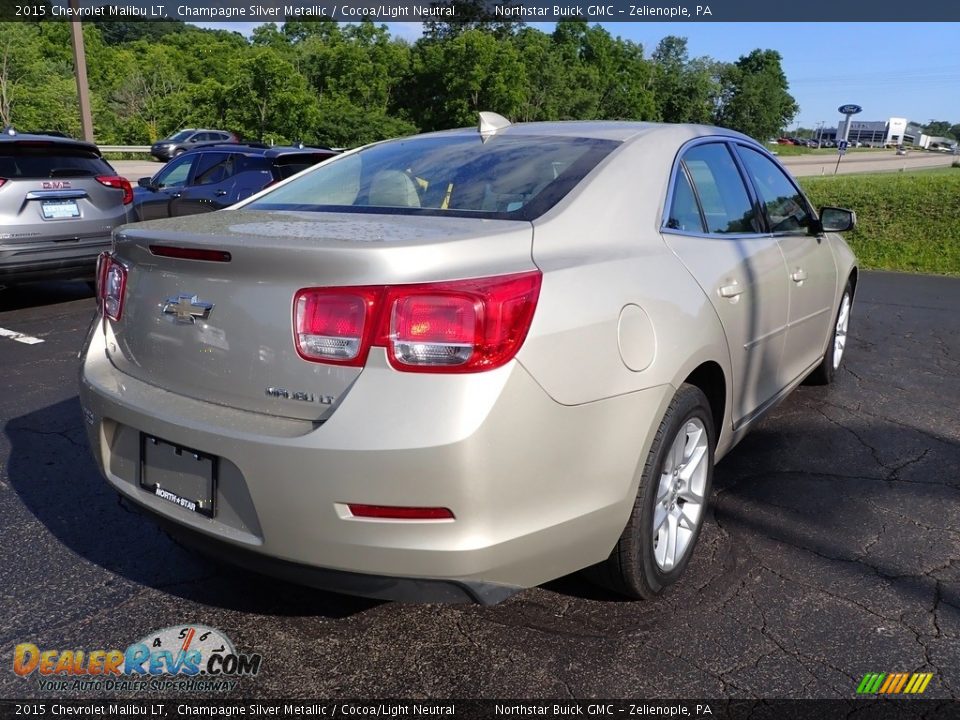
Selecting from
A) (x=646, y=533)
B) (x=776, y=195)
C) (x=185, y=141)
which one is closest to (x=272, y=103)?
(x=185, y=141)

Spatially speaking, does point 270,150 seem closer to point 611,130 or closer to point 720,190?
point 611,130

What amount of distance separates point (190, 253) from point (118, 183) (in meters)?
6.21

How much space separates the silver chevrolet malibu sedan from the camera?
1899mm

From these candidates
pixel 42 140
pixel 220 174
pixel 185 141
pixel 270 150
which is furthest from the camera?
pixel 185 141

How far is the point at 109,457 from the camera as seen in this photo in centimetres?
244

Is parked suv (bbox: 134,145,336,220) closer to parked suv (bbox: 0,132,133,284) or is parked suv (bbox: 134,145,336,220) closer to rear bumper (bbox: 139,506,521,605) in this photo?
parked suv (bbox: 0,132,133,284)

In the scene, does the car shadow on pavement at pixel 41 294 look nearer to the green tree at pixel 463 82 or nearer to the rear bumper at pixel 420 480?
the rear bumper at pixel 420 480

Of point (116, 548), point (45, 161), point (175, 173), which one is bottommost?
point (116, 548)

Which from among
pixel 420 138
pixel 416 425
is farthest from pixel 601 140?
pixel 416 425

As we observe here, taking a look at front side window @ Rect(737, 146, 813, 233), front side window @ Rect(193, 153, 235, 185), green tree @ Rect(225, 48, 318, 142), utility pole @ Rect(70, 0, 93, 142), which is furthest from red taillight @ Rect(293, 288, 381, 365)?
green tree @ Rect(225, 48, 318, 142)

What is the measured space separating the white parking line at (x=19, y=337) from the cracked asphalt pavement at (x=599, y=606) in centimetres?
244

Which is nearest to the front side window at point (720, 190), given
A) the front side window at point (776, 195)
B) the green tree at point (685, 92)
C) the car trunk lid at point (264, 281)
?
the front side window at point (776, 195)

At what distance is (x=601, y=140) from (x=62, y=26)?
2747 inches

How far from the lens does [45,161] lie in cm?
701
